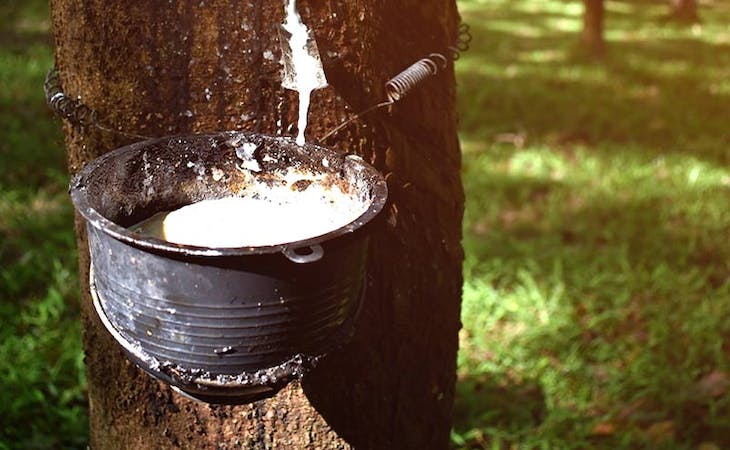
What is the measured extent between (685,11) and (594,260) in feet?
25.8

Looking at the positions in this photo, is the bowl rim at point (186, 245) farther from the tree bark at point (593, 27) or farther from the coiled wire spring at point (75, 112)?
the tree bark at point (593, 27)

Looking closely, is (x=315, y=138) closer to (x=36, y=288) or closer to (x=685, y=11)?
(x=36, y=288)

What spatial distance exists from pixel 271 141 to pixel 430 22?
630 millimetres

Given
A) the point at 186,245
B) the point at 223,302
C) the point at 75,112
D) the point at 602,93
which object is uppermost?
the point at 75,112

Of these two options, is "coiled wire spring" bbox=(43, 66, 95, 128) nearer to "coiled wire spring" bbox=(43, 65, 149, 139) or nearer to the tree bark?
"coiled wire spring" bbox=(43, 65, 149, 139)

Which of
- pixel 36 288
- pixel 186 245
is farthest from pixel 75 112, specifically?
pixel 36 288

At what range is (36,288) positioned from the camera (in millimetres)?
3805

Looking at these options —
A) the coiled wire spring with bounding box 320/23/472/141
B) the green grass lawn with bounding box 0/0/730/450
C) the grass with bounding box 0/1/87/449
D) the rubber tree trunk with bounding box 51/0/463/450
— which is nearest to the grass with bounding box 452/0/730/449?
the green grass lawn with bounding box 0/0/730/450

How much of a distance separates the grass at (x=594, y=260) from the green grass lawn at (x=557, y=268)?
0.03ft

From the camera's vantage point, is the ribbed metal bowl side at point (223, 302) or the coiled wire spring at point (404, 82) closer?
the ribbed metal bowl side at point (223, 302)

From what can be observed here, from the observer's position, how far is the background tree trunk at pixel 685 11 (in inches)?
420

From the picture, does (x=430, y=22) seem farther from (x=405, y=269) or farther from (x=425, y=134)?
(x=405, y=269)

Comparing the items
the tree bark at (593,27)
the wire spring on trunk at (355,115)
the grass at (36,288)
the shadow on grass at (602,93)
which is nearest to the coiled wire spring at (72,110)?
the wire spring on trunk at (355,115)

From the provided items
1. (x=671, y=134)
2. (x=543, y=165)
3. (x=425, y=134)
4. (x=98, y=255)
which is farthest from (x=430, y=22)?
(x=671, y=134)
